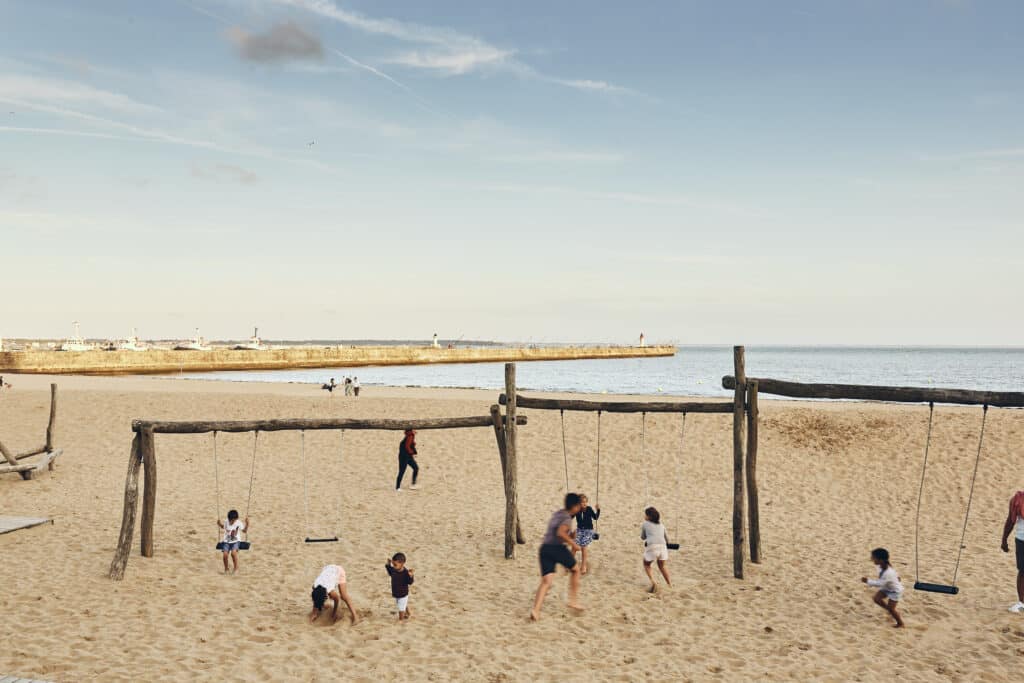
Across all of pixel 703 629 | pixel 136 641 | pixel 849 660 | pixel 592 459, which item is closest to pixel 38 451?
pixel 136 641

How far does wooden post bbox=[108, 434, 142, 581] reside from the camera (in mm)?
10672

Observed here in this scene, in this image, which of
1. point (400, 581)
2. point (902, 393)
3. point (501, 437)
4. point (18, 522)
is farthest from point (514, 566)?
point (18, 522)

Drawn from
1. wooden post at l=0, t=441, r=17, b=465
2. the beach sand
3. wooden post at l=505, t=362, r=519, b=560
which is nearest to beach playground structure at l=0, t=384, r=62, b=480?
wooden post at l=0, t=441, r=17, b=465

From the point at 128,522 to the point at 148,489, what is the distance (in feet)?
2.60

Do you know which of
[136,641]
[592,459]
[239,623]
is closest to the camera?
[136,641]

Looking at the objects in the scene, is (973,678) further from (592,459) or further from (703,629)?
(592,459)

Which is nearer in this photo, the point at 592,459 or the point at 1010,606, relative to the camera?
the point at 1010,606

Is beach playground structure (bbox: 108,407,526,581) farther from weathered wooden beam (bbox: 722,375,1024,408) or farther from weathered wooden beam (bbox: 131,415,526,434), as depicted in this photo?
weathered wooden beam (bbox: 722,375,1024,408)

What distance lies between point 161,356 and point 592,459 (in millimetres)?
67595

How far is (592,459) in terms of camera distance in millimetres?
21406

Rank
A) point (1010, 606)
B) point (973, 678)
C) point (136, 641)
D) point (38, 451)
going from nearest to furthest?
point (973, 678), point (136, 641), point (1010, 606), point (38, 451)

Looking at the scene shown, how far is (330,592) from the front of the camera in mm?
9133

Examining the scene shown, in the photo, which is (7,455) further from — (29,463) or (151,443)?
(151,443)

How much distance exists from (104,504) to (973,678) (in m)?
16.0
